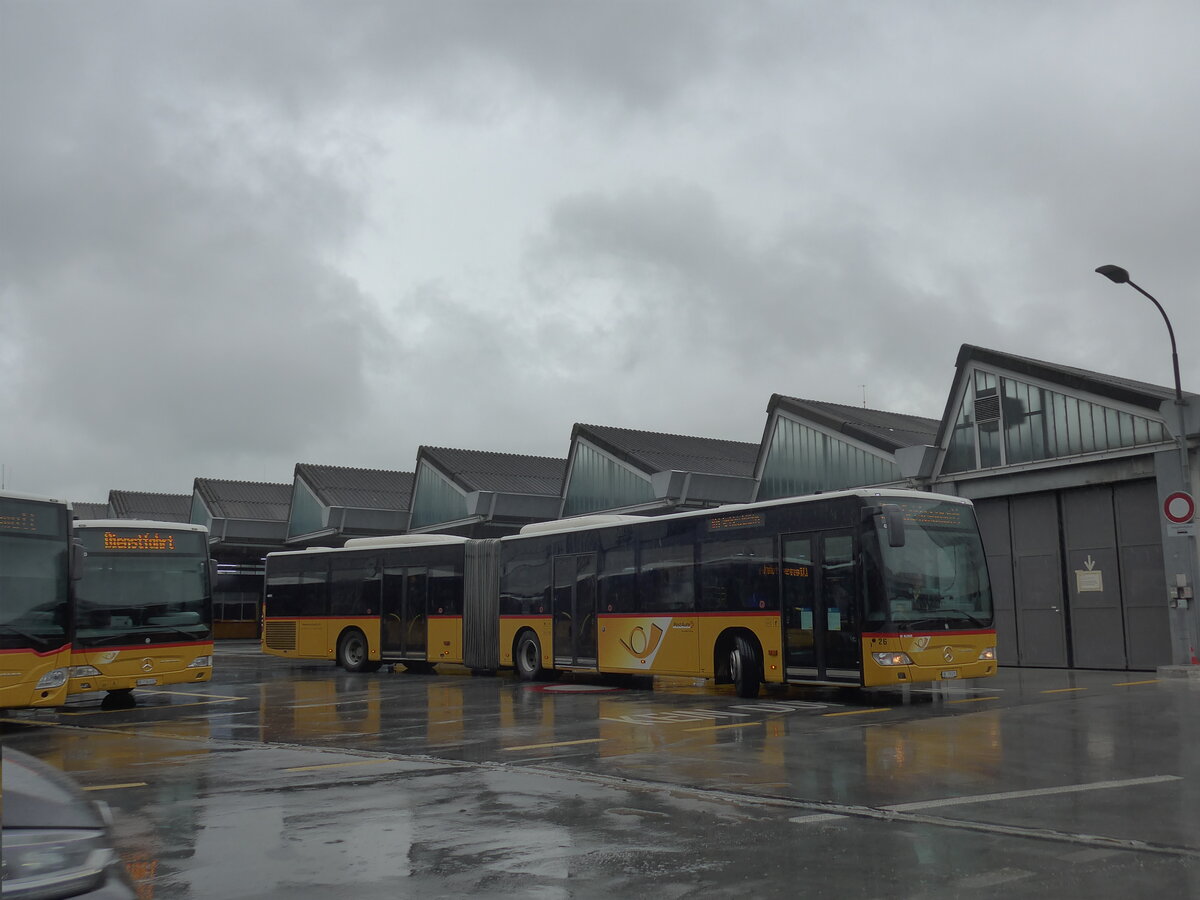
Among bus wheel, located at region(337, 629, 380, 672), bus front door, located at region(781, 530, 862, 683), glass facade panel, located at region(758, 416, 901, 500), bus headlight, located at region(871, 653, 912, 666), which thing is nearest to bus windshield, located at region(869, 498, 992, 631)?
bus headlight, located at region(871, 653, 912, 666)

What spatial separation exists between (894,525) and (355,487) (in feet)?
118

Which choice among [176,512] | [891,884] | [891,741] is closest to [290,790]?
[891,884]

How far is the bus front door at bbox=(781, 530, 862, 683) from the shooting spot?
16906 millimetres

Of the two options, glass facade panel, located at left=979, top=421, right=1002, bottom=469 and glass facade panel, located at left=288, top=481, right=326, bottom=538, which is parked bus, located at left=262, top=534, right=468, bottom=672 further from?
glass facade panel, located at left=288, top=481, right=326, bottom=538

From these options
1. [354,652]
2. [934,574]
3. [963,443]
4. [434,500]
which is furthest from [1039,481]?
[434,500]

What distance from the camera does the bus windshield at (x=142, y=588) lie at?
18.9m

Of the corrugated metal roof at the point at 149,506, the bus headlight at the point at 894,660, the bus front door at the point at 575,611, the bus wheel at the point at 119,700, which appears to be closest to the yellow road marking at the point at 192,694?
the bus wheel at the point at 119,700

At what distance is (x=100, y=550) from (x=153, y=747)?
721cm

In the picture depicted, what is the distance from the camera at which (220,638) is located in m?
54.7

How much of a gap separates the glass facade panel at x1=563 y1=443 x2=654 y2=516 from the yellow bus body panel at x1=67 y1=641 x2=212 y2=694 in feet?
55.2

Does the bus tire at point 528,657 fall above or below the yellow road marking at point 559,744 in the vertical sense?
above

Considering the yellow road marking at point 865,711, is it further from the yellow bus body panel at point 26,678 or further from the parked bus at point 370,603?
the parked bus at point 370,603

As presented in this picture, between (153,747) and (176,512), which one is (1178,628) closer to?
(153,747)

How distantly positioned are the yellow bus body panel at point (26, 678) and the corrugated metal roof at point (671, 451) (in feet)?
67.5
